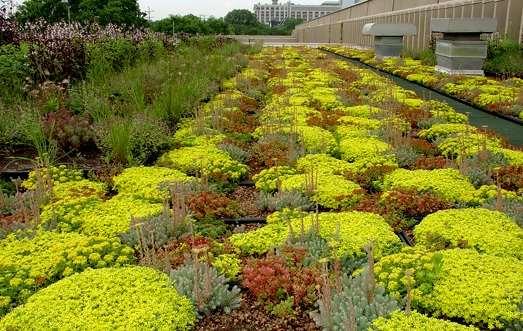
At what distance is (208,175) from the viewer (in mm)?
6113

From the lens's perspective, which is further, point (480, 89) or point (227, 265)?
point (480, 89)

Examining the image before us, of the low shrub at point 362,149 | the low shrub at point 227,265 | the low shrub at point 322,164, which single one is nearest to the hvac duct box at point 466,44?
the low shrub at point 362,149

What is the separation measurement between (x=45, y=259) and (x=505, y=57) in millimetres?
15196

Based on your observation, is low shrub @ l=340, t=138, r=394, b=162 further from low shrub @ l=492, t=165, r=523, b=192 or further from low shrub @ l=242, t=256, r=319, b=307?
low shrub @ l=242, t=256, r=319, b=307

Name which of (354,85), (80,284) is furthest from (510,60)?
(80,284)

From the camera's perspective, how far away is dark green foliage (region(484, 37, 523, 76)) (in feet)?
50.0

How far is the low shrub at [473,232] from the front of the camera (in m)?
4.14

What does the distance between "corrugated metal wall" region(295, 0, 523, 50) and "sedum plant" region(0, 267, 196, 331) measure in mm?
16649

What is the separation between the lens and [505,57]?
1603 centimetres

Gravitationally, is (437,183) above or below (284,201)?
above

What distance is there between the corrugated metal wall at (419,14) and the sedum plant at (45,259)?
16.4m

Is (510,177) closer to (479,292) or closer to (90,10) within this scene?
(479,292)

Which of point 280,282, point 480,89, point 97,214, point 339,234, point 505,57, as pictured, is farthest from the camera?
point 505,57

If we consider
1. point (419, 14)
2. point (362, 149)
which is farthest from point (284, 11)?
point (362, 149)
